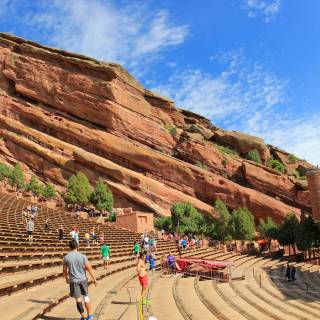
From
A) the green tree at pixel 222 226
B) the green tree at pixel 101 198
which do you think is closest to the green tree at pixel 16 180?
the green tree at pixel 101 198

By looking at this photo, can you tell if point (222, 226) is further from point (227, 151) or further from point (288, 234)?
point (227, 151)

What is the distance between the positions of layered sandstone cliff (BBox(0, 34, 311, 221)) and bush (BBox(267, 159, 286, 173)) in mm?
6289

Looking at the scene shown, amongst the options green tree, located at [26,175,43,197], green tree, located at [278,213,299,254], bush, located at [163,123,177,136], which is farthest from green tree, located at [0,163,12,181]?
green tree, located at [278,213,299,254]

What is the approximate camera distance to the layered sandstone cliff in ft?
191

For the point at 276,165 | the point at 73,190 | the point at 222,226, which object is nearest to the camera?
the point at 73,190

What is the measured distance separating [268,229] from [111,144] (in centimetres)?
2518

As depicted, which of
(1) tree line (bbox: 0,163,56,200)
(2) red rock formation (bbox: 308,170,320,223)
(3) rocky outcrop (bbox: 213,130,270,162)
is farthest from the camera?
(3) rocky outcrop (bbox: 213,130,270,162)

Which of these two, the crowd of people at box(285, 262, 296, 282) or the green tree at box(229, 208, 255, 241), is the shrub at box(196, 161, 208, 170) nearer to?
the green tree at box(229, 208, 255, 241)

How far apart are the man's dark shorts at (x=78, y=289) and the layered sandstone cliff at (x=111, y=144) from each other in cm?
4702

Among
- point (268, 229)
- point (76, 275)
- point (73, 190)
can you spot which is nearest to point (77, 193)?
point (73, 190)

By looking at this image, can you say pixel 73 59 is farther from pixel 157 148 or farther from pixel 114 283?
pixel 114 283

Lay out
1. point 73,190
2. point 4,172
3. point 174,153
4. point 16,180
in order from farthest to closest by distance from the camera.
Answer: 1. point 174,153
2. point 4,172
3. point 16,180
4. point 73,190

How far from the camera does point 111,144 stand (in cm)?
5988

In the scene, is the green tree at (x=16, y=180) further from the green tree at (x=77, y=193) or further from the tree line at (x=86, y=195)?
the green tree at (x=77, y=193)
